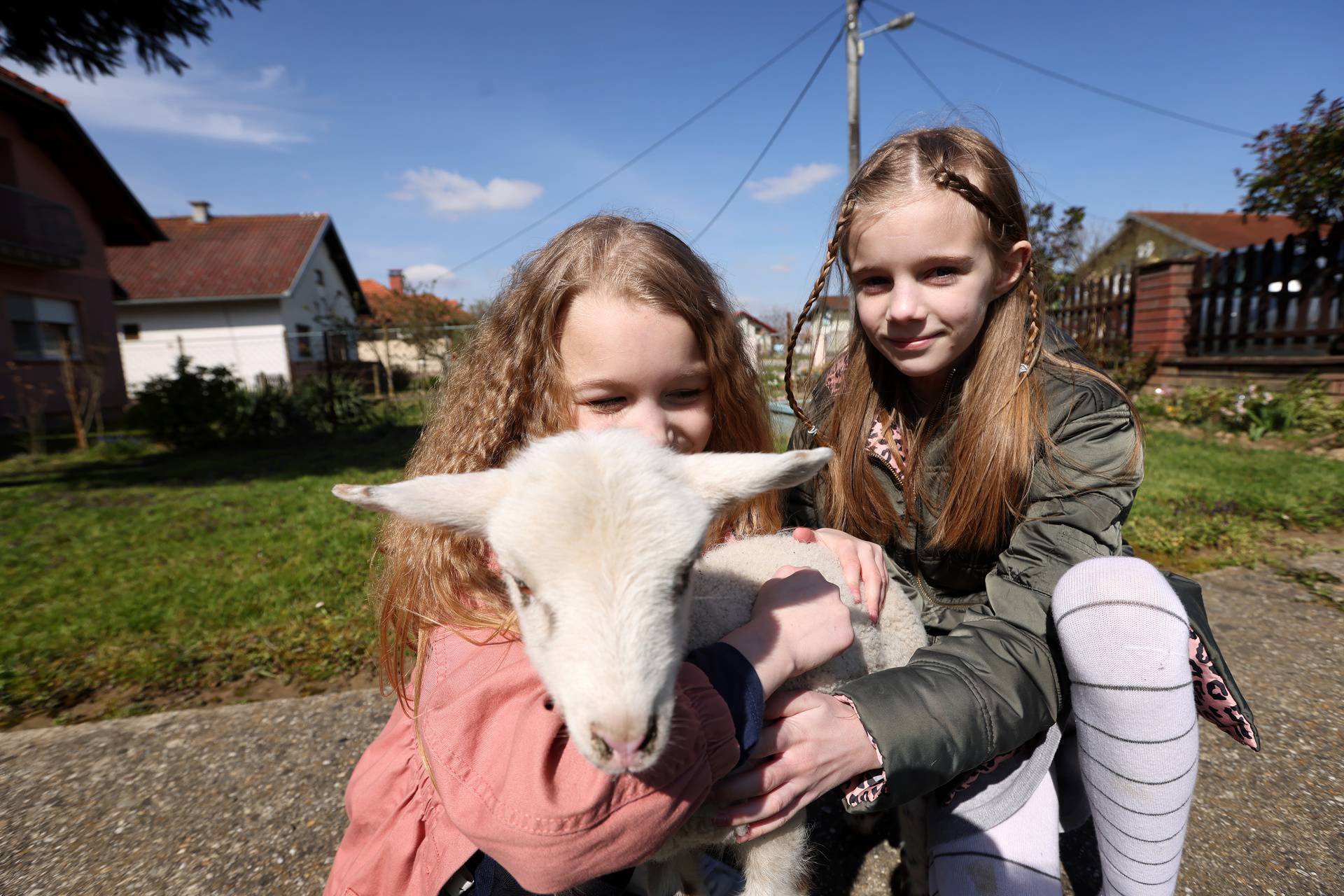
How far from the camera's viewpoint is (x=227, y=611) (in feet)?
14.6

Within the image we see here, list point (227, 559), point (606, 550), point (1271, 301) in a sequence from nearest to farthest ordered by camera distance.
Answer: point (606, 550)
point (227, 559)
point (1271, 301)

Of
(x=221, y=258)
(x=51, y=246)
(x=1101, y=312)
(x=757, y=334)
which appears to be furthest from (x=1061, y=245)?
(x=221, y=258)

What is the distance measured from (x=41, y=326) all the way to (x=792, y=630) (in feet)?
86.9

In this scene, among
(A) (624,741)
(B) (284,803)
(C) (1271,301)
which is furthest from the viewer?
(C) (1271,301)

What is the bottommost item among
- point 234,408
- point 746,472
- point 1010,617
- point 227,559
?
point 227,559

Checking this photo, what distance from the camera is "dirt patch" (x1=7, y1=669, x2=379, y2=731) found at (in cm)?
327

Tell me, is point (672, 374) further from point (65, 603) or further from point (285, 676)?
point (65, 603)

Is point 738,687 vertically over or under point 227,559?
over

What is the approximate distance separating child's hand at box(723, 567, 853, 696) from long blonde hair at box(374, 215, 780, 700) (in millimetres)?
669

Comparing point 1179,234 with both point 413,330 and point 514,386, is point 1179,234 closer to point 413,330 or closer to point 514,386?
point 413,330

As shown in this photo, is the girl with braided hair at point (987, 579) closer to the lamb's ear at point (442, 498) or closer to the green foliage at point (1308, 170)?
the lamb's ear at point (442, 498)

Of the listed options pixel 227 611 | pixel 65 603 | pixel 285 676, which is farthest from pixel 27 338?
pixel 285 676

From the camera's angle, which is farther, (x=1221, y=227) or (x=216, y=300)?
(x=1221, y=227)

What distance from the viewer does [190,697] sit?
3449 millimetres
